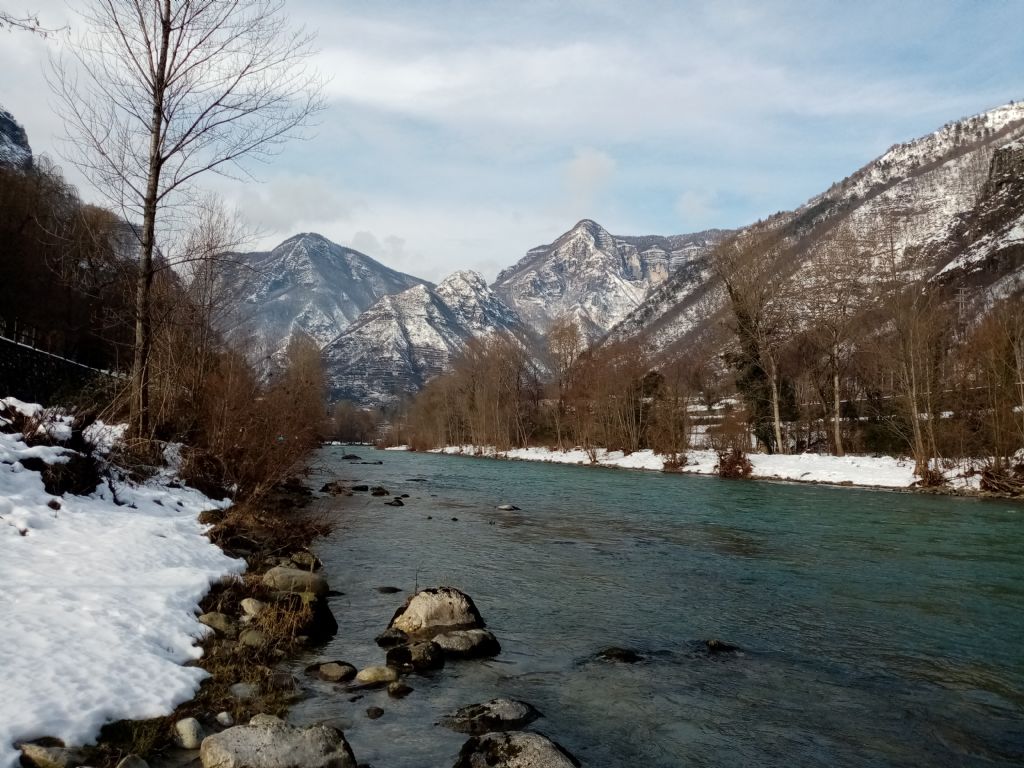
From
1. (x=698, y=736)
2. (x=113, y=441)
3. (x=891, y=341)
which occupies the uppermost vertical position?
(x=891, y=341)

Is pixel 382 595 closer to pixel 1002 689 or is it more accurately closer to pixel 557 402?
pixel 1002 689

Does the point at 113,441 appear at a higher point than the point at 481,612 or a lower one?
higher

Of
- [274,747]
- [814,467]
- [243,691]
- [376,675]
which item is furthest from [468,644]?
[814,467]

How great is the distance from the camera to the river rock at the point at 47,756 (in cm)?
465

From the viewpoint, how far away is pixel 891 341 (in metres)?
37.4

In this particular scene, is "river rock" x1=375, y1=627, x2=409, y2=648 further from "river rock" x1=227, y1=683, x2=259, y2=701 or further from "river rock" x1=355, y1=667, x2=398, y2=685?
"river rock" x1=227, y1=683, x2=259, y2=701

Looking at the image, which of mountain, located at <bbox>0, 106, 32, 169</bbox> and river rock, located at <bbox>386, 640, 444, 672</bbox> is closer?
river rock, located at <bbox>386, 640, 444, 672</bbox>

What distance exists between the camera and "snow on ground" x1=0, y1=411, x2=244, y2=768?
545cm

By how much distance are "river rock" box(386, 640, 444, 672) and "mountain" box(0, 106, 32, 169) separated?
275 feet

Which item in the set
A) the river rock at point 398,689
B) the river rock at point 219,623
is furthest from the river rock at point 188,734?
the river rock at point 219,623

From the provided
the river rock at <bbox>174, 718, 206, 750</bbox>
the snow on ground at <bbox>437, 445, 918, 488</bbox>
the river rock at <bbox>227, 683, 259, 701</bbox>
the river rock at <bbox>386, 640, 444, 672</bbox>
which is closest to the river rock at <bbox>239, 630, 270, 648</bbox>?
the river rock at <bbox>227, 683, 259, 701</bbox>

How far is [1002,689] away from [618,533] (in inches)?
485

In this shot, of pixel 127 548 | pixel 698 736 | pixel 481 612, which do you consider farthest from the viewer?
pixel 481 612

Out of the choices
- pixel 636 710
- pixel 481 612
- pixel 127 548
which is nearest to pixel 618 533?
pixel 481 612
